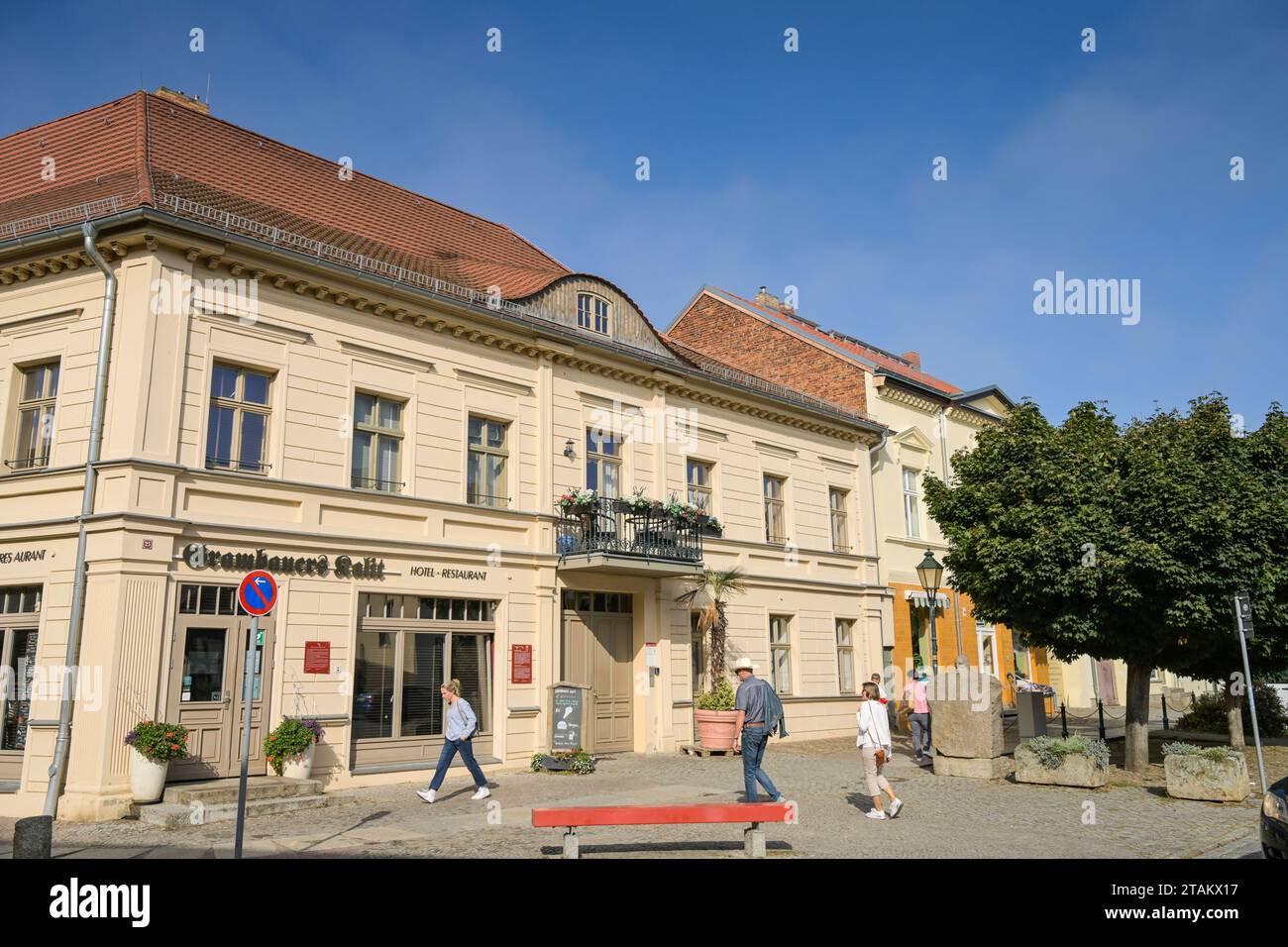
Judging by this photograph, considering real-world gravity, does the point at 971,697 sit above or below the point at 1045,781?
above

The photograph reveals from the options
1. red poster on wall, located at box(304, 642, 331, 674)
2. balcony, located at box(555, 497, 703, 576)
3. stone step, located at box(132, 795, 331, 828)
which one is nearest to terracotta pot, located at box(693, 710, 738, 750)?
balcony, located at box(555, 497, 703, 576)

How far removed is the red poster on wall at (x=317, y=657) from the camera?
14.1 metres

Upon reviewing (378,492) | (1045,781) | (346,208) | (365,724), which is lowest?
(1045,781)

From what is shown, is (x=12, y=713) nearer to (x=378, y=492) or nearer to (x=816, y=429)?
(x=378, y=492)

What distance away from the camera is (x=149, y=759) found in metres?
11.9

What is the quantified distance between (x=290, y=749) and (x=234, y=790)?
994 millimetres

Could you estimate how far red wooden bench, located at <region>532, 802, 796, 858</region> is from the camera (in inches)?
322

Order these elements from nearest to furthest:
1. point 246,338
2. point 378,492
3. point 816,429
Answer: point 246,338, point 378,492, point 816,429

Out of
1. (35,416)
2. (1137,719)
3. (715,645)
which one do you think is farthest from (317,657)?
(1137,719)

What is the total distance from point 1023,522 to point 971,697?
3.12 metres
